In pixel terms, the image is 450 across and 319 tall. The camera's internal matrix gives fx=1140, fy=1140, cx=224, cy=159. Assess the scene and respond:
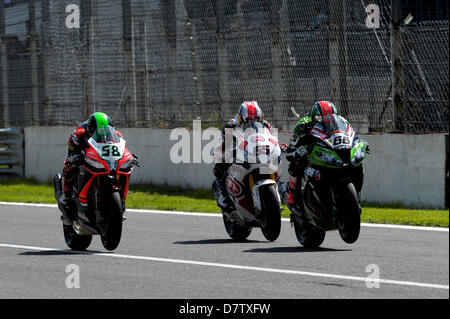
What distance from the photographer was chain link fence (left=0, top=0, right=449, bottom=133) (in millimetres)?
17266

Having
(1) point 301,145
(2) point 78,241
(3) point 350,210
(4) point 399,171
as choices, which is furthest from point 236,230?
(4) point 399,171

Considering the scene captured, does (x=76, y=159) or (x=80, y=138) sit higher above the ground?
(x=80, y=138)

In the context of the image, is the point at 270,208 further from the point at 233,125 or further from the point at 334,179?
the point at 233,125

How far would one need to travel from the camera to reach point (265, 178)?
12.0 metres

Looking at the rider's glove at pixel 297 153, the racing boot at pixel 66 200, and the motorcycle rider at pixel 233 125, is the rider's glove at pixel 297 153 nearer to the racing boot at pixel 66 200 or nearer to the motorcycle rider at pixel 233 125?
the motorcycle rider at pixel 233 125

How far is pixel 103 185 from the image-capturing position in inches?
437

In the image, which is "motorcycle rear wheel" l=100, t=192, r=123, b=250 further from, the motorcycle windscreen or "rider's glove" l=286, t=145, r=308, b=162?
"rider's glove" l=286, t=145, r=308, b=162

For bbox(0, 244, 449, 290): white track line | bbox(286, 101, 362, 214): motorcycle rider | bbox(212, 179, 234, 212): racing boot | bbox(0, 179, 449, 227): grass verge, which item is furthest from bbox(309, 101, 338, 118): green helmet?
bbox(0, 179, 449, 227): grass verge

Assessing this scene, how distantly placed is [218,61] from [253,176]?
26.7ft

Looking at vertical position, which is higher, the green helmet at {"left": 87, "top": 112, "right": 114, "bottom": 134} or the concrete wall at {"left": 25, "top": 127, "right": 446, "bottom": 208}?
the green helmet at {"left": 87, "top": 112, "right": 114, "bottom": 134}

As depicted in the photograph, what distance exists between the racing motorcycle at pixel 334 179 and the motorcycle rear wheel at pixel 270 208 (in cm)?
29

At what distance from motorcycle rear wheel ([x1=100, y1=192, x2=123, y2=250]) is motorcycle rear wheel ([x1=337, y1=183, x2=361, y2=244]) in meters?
2.11

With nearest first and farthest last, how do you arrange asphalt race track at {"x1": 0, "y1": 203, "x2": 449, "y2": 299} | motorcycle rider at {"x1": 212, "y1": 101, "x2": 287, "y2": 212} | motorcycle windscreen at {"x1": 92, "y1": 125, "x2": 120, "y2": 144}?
asphalt race track at {"x1": 0, "y1": 203, "x2": 449, "y2": 299}, motorcycle windscreen at {"x1": 92, "y1": 125, "x2": 120, "y2": 144}, motorcycle rider at {"x1": 212, "y1": 101, "x2": 287, "y2": 212}
